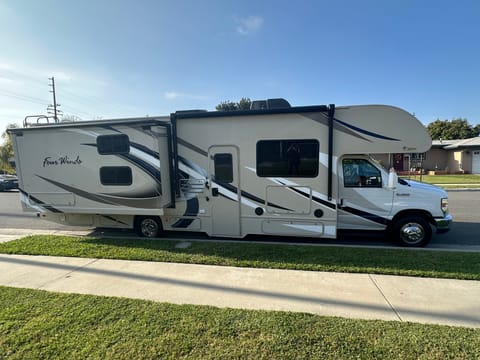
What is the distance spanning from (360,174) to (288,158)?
1659 mm

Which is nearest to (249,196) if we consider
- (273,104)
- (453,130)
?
(273,104)

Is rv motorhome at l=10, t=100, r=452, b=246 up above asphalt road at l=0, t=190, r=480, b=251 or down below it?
above

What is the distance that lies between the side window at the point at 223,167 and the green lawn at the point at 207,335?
3090mm

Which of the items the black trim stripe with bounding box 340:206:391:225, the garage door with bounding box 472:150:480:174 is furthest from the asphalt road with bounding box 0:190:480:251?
the garage door with bounding box 472:150:480:174

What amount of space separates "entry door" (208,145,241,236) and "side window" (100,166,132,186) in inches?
75.8

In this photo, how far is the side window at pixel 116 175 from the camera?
589cm

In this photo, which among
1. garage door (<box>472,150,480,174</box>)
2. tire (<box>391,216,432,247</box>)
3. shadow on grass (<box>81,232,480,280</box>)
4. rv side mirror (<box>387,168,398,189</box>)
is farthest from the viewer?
garage door (<box>472,150,480,174</box>)

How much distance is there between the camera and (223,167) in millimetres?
5840

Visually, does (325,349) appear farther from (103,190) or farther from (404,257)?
(103,190)

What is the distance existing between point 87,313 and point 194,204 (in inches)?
127

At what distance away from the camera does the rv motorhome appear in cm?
534

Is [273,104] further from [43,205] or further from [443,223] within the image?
[43,205]

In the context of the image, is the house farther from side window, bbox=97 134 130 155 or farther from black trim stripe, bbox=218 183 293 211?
side window, bbox=97 134 130 155

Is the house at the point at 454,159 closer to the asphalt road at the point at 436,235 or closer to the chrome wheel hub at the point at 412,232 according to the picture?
the asphalt road at the point at 436,235
